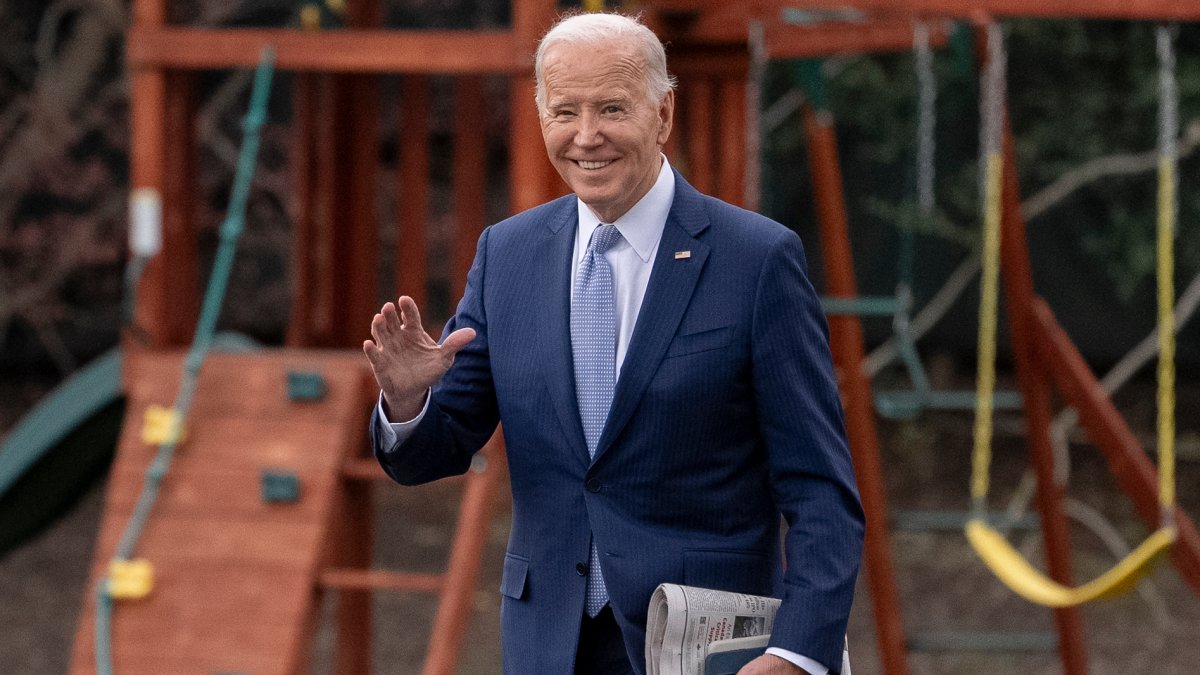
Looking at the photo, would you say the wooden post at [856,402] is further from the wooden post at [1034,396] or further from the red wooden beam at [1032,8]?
the red wooden beam at [1032,8]

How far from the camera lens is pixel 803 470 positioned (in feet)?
6.14

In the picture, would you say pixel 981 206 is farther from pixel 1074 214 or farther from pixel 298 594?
pixel 298 594

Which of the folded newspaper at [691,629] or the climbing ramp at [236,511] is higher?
the folded newspaper at [691,629]

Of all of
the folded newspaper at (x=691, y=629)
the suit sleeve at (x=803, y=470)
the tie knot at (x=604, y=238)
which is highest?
the tie knot at (x=604, y=238)

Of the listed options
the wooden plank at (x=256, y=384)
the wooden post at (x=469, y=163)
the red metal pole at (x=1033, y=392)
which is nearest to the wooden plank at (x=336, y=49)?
the wooden plank at (x=256, y=384)

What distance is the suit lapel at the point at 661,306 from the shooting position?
73.6 inches

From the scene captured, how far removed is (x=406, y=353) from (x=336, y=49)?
2651 mm

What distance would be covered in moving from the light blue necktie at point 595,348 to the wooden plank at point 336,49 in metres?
2.33

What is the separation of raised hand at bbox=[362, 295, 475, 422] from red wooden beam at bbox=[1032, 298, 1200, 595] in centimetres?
303

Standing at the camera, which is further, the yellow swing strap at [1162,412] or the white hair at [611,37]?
the yellow swing strap at [1162,412]

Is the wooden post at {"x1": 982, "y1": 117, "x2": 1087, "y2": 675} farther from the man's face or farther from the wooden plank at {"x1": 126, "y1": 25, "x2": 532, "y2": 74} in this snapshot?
the man's face

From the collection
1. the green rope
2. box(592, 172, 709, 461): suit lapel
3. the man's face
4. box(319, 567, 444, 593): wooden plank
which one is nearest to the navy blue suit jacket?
box(592, 172, 709, 461): suit lapel

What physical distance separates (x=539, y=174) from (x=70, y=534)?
623cm

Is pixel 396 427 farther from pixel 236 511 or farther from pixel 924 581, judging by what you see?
pixel 924 581
